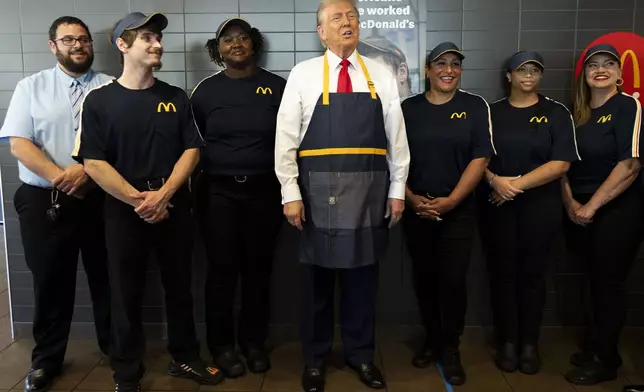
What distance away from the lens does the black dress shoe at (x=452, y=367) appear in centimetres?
264

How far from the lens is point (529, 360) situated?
2.76 metres

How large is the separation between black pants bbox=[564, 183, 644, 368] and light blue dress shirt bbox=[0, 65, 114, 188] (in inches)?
102

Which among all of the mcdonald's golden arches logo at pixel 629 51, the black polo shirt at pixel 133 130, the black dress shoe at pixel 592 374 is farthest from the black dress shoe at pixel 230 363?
the mcdonald's golden arches logo at pixel 629 51

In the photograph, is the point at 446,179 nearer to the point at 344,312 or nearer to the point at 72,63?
the point at 344,312

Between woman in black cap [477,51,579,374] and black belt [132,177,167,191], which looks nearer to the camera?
black belt [132,177,167,191]

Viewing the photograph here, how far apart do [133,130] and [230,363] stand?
1270 millimetres

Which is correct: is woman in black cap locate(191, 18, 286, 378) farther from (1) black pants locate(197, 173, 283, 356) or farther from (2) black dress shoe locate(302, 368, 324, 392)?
(2) black dress shoe locate(302, 368, 324, 392)

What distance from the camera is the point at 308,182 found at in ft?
8.00

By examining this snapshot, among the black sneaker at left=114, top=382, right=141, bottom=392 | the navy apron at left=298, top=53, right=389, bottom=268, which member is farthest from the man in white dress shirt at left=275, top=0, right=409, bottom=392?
the black sneaker at left=114, top=382, right=141, bottom=392

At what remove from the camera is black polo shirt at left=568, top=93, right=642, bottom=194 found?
2533mm

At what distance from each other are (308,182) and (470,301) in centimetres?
145

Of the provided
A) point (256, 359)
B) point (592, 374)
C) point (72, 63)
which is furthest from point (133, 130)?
point (592, 374)

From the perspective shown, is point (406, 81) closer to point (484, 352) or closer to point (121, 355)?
point (484, 352)

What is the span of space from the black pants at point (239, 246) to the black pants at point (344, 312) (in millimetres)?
308
